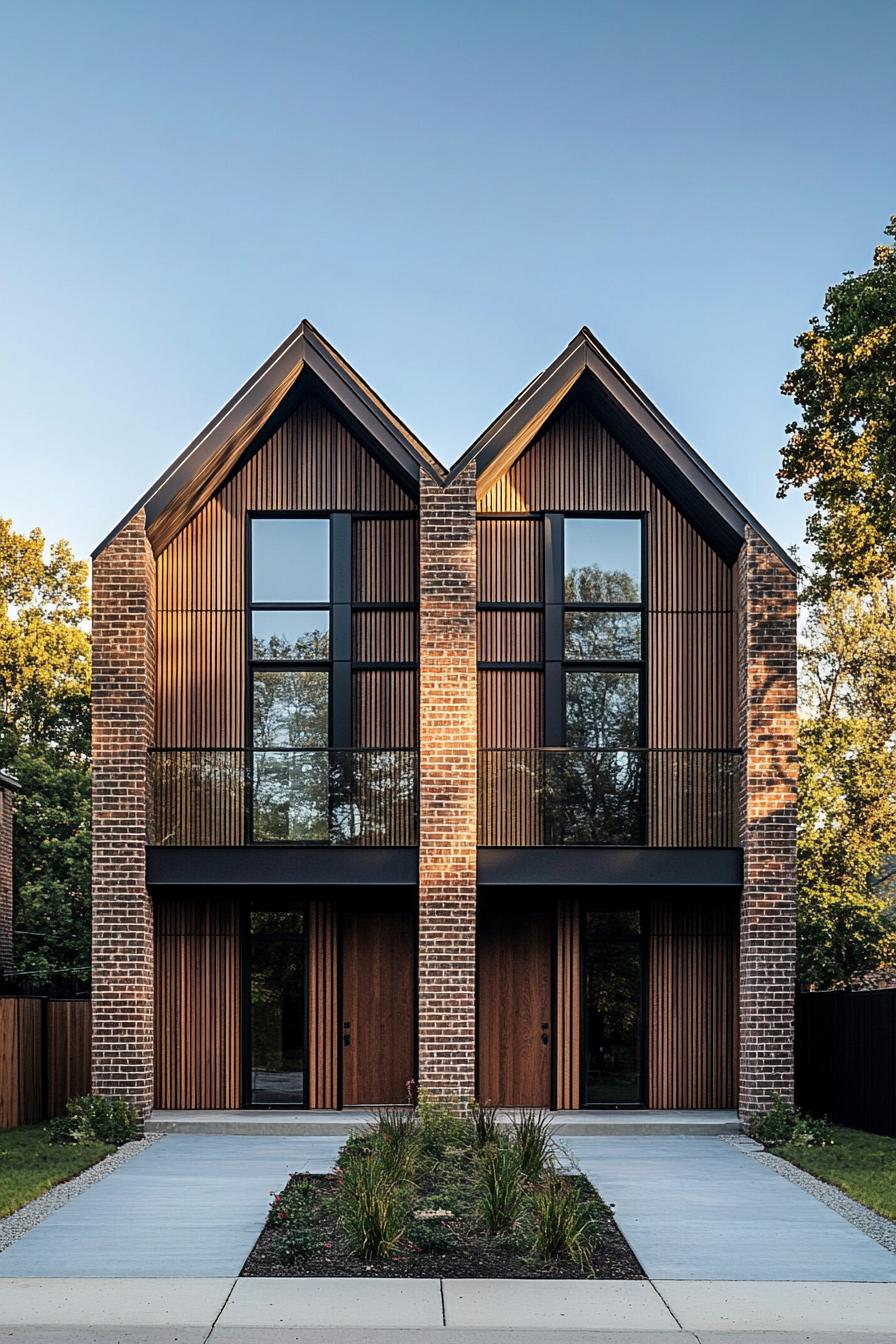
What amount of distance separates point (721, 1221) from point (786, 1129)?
5357 millimetres

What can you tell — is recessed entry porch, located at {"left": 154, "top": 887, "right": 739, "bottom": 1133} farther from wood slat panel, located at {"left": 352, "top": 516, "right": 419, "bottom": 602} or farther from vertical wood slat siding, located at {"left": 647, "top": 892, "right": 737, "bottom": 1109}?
wood slat panel, located at {"left": 352, "top": 516, "right": 419, "bottom": 602}

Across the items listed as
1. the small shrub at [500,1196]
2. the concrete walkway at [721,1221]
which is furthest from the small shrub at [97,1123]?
the small shrub at [500,1196]

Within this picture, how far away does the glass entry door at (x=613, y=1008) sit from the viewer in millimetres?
18891

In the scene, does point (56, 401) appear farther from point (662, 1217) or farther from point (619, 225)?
point (662, 1217)

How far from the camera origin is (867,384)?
20828mm

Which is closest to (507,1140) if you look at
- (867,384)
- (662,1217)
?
(662,1217)

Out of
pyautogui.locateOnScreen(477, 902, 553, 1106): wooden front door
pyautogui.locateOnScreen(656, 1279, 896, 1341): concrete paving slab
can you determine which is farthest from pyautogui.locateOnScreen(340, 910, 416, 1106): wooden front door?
pyautogui.locateOnScreen(656, 1279, 896, 1341): concrete paving slab

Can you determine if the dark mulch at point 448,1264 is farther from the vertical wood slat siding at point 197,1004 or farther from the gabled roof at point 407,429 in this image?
the gabled roof at point 407,429

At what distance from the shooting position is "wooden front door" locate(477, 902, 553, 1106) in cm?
1892

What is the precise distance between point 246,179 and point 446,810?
850 centimetres

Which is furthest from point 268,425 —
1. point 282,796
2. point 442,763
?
point 442,763

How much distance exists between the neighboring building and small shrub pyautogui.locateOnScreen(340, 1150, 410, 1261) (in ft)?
57.2

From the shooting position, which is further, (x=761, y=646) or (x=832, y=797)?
(x=832, y=797)

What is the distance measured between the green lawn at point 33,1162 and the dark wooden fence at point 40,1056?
87 centimetres
